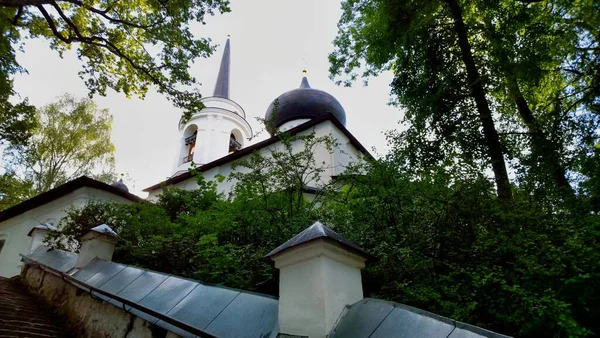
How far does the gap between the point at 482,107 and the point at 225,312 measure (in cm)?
767

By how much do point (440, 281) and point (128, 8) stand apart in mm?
10573

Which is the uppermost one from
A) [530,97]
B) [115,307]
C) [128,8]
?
[128,8]

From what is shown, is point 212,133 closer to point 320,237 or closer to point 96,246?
point 96,246

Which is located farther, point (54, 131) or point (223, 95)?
point (223, 95)

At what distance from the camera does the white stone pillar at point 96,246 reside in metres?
5.37

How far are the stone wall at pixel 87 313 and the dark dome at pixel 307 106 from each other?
623 inches

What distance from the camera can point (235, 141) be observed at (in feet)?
76.5

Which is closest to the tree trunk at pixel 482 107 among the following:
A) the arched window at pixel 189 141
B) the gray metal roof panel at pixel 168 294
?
the gray metal roof panel at pixel 168 294

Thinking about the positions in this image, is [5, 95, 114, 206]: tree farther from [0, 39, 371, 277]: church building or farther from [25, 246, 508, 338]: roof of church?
[25, 246, 508, 338]: roof of church

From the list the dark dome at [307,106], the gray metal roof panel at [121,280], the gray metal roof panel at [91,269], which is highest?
the dark dome at [307,106]

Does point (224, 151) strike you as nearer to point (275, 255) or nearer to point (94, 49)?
point (94, 49)

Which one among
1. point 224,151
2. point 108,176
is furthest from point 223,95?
point 108,176

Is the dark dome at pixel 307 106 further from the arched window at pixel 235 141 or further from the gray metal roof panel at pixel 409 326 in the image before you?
the gray metal roof panel at pixel 409 326

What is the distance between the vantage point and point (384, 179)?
19.9 ft
